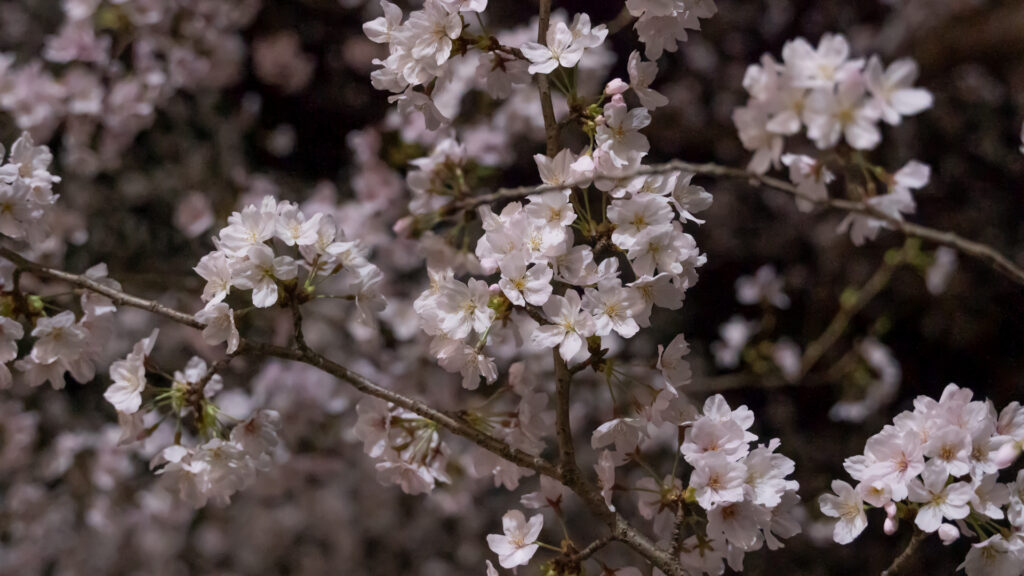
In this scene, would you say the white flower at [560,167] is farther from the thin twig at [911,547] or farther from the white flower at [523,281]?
the thin twig at [911,547]

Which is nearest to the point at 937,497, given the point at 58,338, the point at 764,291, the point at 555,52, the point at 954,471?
the point at 954,471

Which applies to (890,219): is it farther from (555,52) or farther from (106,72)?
(106,72)

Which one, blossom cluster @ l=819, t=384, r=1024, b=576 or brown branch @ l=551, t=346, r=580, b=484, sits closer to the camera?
blossom cluster @ l=819, t=384, r=1024, b=576

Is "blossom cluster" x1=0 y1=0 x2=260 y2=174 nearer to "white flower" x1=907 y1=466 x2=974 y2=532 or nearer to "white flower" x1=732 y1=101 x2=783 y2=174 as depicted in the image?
"white flower" x1=732 y1=101 x2=783 y2=174

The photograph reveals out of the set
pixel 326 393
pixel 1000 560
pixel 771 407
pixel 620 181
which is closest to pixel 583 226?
pixel 620 181

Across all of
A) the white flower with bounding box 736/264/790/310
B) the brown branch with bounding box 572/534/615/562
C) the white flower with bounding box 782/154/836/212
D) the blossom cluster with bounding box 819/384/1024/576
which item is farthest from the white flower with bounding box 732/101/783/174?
the white flower with bounding box 736/264/790/310
